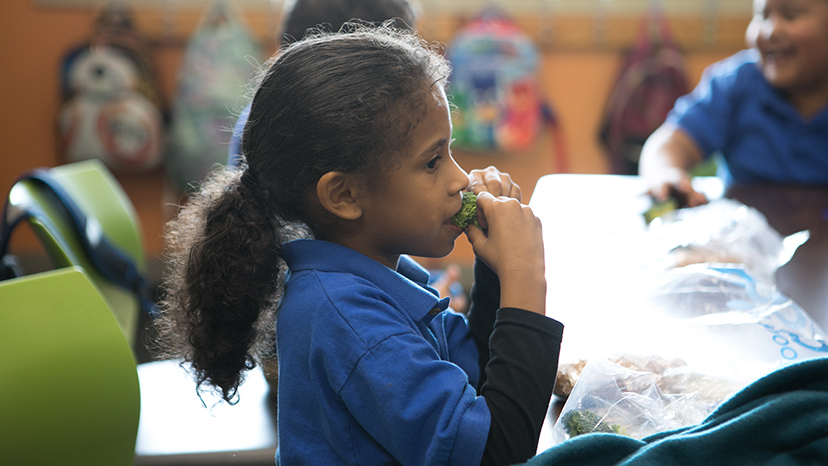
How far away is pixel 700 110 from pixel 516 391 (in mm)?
1549

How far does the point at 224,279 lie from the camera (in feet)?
2.19

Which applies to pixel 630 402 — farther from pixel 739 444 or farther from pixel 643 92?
pixel 643 92

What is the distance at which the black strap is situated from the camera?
1155 mm

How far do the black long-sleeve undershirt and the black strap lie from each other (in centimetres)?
66

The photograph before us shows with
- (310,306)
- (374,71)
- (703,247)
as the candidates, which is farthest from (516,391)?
(703,247)

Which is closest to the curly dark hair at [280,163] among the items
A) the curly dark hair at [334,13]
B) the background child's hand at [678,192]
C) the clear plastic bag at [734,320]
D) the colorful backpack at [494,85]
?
the clear plastic bag at [734,320]

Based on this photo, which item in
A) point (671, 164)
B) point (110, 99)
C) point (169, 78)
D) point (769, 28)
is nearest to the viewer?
point (769, 28)

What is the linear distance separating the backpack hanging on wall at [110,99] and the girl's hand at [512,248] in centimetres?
226

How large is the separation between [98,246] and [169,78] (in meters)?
1.79

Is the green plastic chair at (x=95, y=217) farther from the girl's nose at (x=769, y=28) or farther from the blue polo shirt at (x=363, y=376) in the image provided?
the girl's nose at (x=769, y=28)

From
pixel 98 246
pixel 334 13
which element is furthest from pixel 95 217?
pixel 334 13

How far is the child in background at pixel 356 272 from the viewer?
587mm

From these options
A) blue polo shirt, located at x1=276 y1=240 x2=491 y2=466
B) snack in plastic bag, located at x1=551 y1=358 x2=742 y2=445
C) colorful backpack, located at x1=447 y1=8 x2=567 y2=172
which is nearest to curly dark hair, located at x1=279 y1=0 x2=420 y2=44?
blue polo shirt, located at x1=276 y1=240 x2=491 y2=466

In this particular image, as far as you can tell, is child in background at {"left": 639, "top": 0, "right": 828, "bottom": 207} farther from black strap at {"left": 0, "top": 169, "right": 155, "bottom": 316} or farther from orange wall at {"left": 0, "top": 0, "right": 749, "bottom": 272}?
black strap at {"left": 0, "top": 169, "right": 155, "bottom": 316}
